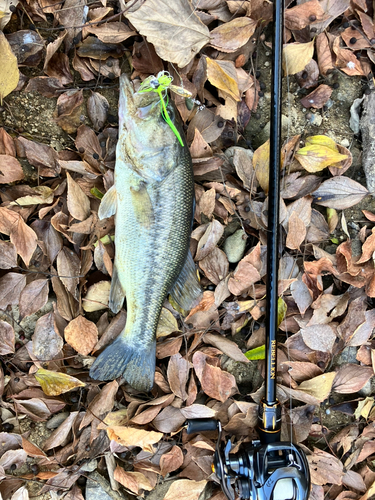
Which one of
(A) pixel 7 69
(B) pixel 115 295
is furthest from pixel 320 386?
(A) pixel 7 69

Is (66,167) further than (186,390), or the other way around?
(186,390)

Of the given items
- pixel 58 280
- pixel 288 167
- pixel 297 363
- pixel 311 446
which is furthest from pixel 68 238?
pixel 311 446

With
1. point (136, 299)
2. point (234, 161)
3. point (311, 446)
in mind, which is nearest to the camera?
point (136, 299)

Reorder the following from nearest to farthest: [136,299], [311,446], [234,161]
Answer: [136,299] → [234,161] → [311,446]

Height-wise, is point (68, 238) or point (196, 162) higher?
point (196, 162)

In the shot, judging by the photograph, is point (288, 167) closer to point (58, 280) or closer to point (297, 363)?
point (297, 363)

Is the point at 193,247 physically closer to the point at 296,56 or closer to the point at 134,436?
the point at 134,436

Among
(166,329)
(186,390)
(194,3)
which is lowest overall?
(186,390)
